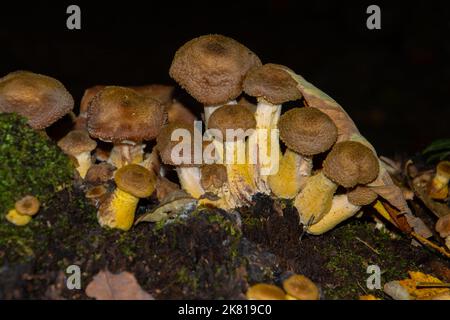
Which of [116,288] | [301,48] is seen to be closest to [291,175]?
[116,288]

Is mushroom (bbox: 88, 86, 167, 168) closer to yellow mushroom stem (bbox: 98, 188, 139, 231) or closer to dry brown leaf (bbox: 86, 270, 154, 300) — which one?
yellow mushroom stem (bbox: 98, 188, 139, 231)

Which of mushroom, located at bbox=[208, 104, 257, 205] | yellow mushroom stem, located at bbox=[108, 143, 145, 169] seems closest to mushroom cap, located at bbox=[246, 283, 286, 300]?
mushroom, located at bbox=[208, 104, 257, 205]

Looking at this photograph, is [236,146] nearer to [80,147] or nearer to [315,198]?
[315,198]

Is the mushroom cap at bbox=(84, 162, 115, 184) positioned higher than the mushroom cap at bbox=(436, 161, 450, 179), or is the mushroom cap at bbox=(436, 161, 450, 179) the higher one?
the mushroom cap at bbox=(84, 162, 115, 184)

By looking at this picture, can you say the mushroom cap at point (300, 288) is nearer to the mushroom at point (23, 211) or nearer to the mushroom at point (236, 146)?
the mushroom at point (236, 146)

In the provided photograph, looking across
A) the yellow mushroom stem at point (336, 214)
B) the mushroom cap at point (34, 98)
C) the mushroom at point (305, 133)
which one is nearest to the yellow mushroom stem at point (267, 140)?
the mushroom at point (305, 133)
